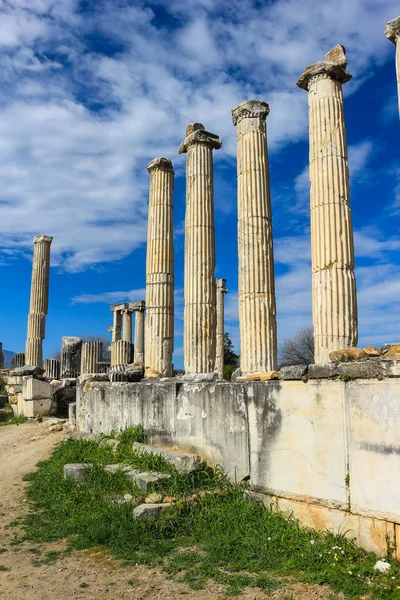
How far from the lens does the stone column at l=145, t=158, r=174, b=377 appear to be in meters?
14.6

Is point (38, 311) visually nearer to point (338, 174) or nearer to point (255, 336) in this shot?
point (255, 336)

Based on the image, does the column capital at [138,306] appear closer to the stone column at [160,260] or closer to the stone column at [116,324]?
the stone column at [116,324]

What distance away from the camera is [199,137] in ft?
41.4

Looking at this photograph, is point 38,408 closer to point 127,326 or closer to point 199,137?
point 199,137

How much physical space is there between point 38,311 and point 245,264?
1819 cm

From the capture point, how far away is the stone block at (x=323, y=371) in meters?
6.26

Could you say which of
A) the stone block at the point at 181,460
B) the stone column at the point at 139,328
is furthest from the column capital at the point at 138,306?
the stone block at the point at 181,460

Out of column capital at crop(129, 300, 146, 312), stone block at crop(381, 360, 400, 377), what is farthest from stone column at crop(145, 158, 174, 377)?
column capital at crop(129, 300, 146, 312)

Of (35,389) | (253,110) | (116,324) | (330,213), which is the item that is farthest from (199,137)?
(116,324)

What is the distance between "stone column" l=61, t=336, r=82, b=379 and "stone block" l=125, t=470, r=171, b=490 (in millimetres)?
16094

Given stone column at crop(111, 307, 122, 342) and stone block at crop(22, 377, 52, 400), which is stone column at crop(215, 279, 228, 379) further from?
stone block at crop(22, 377, 52, 400)

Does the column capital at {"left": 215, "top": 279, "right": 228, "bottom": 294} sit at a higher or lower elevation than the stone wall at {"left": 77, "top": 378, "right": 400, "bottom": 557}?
higher

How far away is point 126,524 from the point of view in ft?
21.1

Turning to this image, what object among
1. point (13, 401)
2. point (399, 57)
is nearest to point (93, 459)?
point (399, 57)
